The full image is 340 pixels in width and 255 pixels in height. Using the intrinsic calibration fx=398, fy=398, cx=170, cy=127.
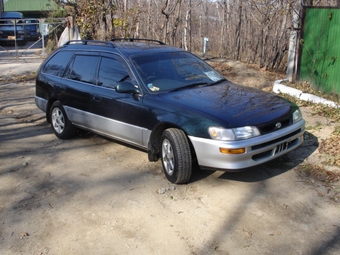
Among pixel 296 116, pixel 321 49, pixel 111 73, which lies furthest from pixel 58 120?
pixel 321 49

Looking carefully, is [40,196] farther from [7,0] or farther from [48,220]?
[7,0]

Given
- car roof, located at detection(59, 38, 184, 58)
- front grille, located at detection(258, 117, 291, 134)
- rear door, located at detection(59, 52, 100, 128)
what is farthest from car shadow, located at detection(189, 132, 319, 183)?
rear door, located at detection(59, 52, 100, 128)

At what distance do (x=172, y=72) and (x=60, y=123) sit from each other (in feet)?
8.15

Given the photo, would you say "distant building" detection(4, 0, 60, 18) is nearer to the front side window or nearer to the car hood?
the front side window

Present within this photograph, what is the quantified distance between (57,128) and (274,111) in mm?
4004

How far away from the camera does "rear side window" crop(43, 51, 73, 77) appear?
6.99m

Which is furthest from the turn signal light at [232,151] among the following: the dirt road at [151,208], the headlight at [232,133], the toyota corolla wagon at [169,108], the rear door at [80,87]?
the rear door at [80,87]

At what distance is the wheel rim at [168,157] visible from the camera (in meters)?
4.98

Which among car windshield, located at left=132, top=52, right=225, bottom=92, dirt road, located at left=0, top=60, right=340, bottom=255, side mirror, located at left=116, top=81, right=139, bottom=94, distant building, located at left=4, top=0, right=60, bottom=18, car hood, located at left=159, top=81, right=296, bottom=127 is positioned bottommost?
dirt road, located at left=0, top=60, right=340, bottom=255

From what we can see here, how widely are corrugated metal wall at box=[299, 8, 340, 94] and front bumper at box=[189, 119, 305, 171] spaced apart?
4.23 meters

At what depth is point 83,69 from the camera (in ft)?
21.4

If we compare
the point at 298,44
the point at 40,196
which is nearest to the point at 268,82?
the point at 298,44

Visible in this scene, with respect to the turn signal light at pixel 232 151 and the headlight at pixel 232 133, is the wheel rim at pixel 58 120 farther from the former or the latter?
the turn signal light at pixel 232 151

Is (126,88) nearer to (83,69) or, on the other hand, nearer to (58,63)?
(83,69)
